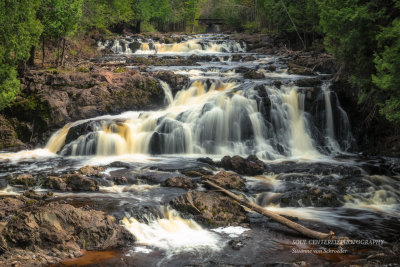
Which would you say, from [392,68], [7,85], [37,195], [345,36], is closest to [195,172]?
Result: [37,195]

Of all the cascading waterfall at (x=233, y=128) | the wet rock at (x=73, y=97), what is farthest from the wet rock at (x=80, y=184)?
the wet rock at (x=73, y=97)

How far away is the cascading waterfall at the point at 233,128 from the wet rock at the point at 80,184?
4.84m

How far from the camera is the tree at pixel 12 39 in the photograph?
16.6 m

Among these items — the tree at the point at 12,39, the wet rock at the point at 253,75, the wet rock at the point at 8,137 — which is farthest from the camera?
the wet rock at the point at 253,75

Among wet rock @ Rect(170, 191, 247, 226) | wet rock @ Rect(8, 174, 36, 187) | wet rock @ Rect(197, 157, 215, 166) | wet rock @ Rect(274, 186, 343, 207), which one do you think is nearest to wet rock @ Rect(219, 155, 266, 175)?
wet rock @ Rect(197, 157, 215, 166)

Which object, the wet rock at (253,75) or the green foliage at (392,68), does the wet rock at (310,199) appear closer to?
the green foliage at (392,68)

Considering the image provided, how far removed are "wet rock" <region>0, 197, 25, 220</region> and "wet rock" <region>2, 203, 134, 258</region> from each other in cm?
145

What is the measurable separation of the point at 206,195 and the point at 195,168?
3952mm

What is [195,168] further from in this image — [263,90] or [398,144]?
[398,144]

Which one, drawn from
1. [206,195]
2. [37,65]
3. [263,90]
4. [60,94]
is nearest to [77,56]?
[37,65]

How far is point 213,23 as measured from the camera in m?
69.8

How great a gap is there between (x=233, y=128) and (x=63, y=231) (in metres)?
11.2

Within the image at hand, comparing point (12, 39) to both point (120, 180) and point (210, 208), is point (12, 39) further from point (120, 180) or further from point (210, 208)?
point (210, 208)

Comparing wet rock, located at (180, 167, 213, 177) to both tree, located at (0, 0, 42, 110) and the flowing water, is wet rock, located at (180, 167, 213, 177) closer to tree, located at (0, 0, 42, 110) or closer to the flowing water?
the flowing water
